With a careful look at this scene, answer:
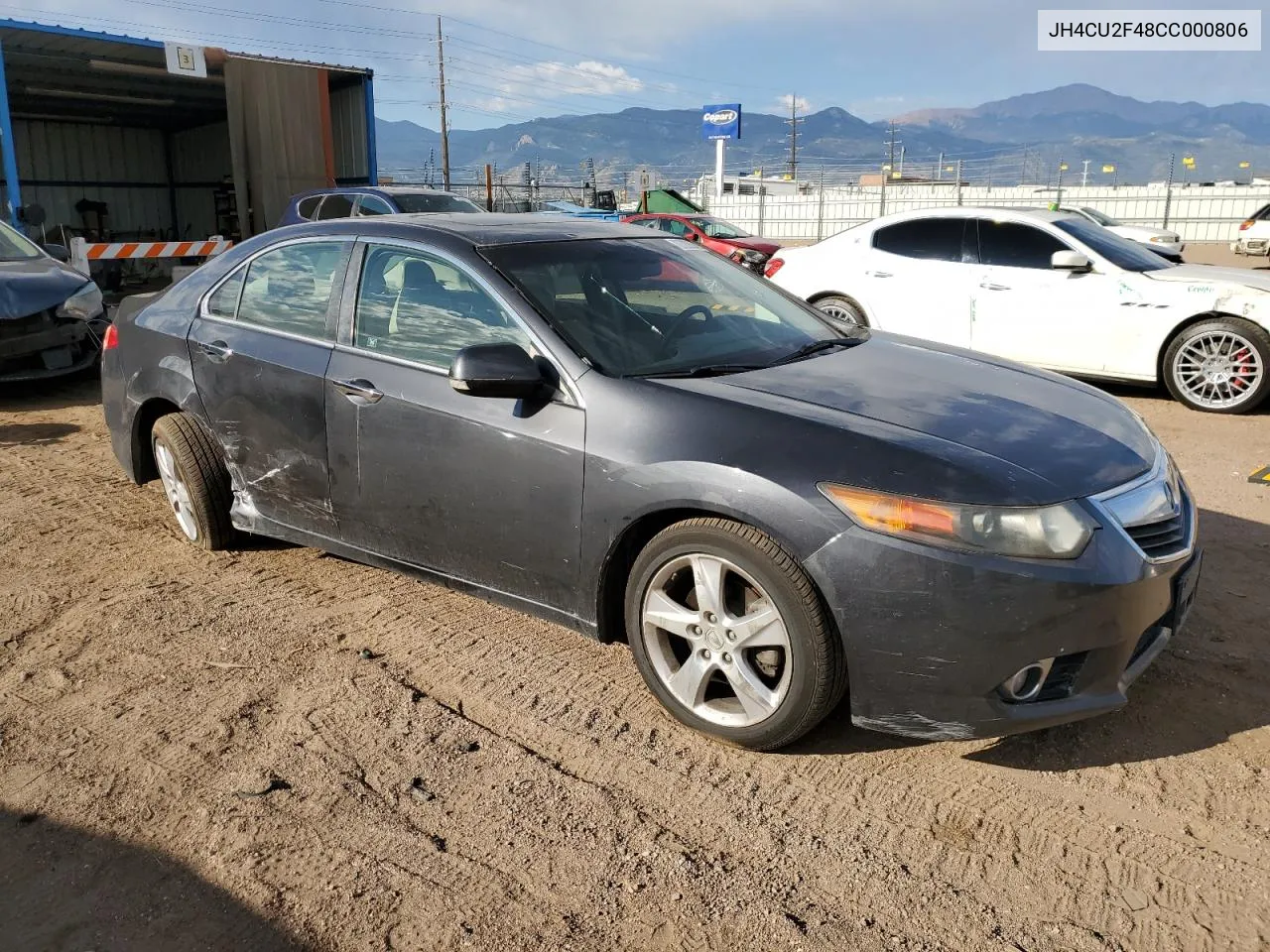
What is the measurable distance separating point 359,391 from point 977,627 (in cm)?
229

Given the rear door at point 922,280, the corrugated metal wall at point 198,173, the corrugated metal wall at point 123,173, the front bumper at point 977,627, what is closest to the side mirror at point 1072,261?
the rear door at point 922,280

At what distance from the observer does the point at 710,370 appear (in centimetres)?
331

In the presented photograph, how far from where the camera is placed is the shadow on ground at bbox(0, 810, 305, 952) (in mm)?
2250

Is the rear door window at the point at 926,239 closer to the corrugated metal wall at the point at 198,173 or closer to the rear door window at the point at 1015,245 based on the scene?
the rear door window at the point at 1015,245

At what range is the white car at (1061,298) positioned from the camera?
7.43m

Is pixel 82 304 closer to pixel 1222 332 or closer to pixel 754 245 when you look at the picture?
pixel 1222 332

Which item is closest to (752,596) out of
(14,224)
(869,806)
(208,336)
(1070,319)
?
(869,806)

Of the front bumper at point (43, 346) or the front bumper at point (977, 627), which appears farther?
the front bumper at point (43, 346)

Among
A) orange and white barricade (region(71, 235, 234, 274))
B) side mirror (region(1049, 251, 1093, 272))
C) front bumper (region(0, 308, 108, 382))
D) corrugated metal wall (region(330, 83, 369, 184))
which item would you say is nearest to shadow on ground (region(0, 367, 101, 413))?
front bumper (region(0, 308, 108, 382))

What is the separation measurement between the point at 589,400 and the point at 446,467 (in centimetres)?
61

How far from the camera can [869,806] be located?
9.00 feet

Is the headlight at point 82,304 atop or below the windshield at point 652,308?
below

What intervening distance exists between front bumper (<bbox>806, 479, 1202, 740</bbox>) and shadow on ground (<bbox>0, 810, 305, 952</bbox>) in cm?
158

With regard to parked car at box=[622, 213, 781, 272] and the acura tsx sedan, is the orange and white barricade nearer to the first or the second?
parked car at box=[622, 213, 781, 272]
